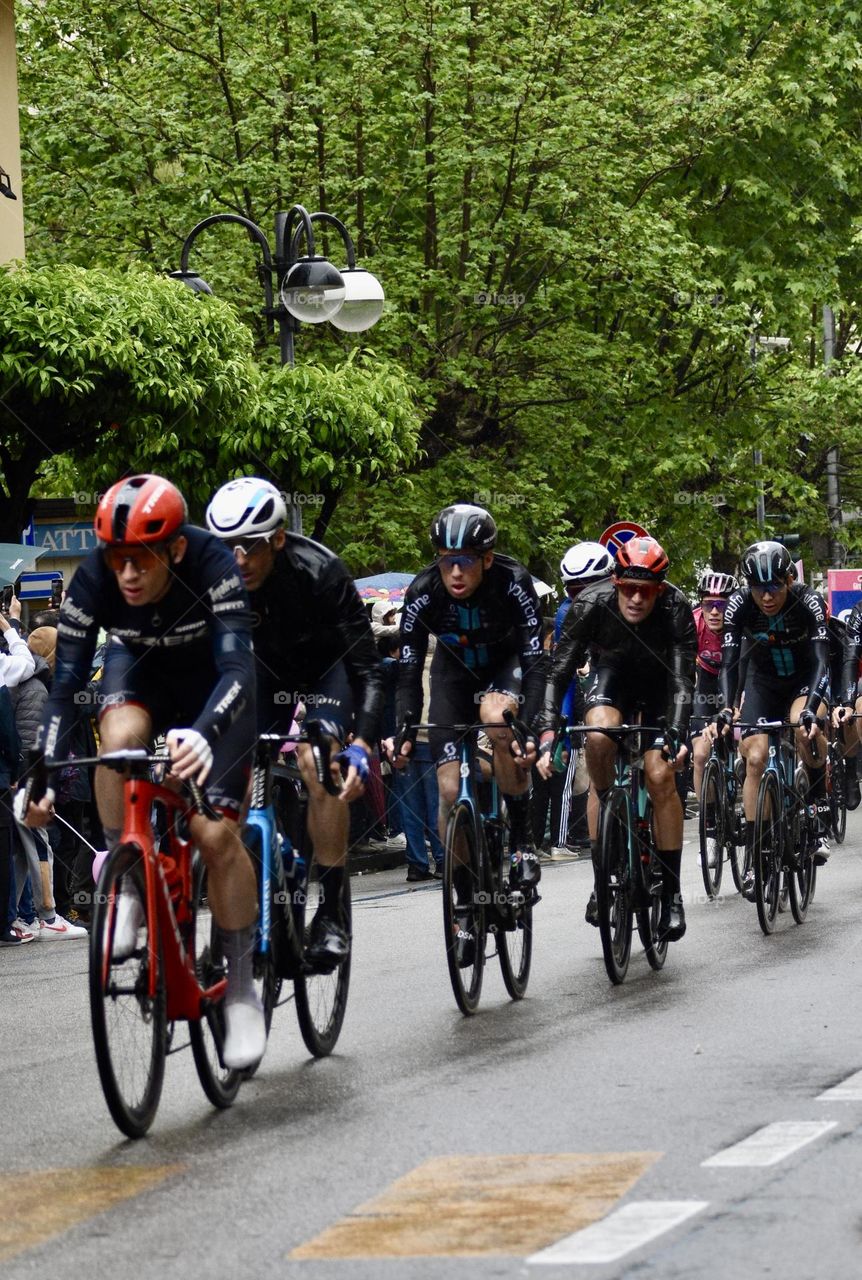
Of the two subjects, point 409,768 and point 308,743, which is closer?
point 308,743

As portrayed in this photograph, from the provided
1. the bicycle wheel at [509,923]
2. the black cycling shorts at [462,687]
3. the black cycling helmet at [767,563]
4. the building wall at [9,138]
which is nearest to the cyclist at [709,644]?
the black cycling helmet at [767,563]

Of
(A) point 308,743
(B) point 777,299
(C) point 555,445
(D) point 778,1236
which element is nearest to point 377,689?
(A) point 308,743

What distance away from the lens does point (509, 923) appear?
924 cm

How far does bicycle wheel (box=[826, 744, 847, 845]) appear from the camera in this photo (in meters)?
17.6

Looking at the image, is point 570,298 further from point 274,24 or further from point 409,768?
point 409,768

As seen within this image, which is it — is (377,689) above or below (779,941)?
above

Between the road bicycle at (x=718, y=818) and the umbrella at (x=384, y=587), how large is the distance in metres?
5.28

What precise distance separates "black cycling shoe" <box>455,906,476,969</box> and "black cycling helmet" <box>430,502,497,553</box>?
1471 mm

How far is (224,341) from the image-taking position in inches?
733

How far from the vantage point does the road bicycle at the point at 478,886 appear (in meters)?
8.79

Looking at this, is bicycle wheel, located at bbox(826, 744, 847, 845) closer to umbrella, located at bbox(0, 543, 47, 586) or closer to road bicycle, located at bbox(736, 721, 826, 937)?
road bicycle, located at bbox(736, 721, 826, 937)

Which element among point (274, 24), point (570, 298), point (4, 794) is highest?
point (274, 24)

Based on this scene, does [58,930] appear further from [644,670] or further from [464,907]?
[464,907]

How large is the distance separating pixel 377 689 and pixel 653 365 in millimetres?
22546
